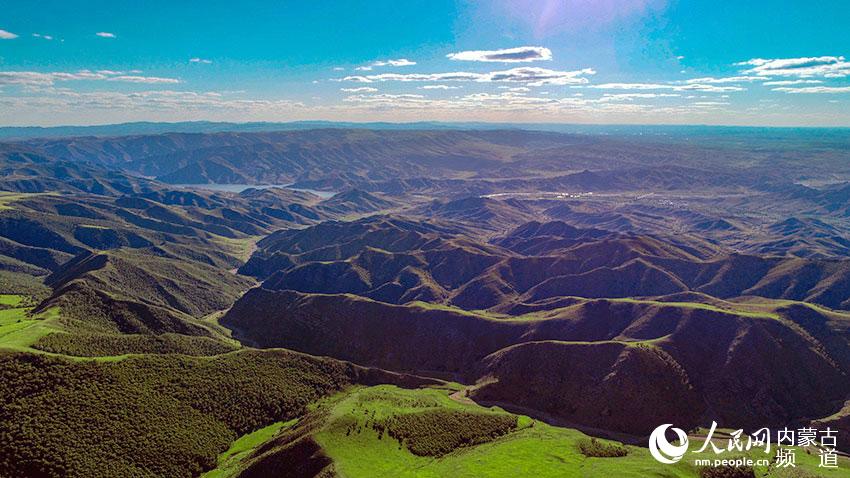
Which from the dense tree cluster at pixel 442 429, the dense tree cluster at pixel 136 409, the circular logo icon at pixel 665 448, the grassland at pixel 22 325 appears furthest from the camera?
the grassland at pixel 22 325

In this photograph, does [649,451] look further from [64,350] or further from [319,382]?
[64,350]

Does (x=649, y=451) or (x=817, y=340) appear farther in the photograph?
(x=817, y=340)

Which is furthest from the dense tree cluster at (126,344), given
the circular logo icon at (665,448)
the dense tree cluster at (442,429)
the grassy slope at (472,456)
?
the circular logo icon at (665,448)

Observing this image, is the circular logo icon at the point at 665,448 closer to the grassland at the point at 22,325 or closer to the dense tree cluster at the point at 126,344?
the dense tree cluster at the point at 126,344

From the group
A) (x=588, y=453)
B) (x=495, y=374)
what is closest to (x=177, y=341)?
(x=495, y=374)

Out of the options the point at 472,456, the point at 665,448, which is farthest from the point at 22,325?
the point at 665,448

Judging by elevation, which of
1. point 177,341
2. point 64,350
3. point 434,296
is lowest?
point 434,296

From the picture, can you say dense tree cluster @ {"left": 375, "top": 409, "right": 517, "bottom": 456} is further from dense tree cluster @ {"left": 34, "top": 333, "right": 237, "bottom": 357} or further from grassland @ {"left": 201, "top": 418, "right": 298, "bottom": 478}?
dense tree cluster @ {"left": 34, "top": 333, "right": 237, "bottom": 357}

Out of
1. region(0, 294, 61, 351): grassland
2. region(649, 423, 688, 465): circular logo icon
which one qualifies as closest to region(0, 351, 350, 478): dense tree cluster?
region(0, 294, 61, 351): grassland
